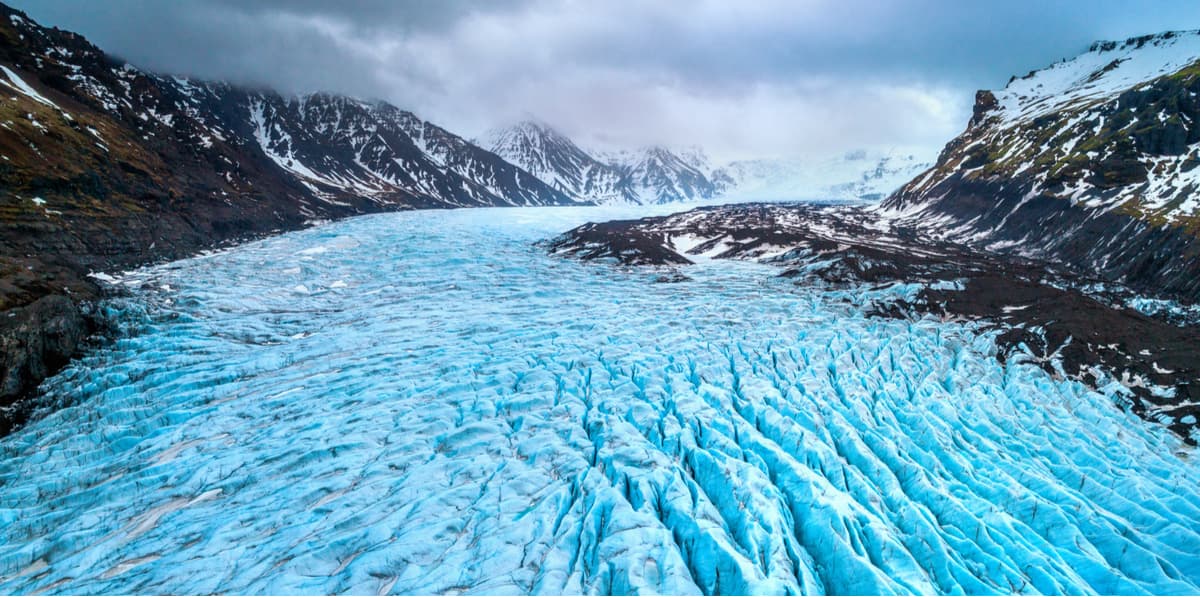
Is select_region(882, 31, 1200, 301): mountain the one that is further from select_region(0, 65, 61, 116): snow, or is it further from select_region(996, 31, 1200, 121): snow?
select_region(0, 65, 61, 116): snow

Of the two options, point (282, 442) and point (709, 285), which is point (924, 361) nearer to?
point (709, 285)

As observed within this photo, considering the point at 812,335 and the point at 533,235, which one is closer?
the point at 812,335

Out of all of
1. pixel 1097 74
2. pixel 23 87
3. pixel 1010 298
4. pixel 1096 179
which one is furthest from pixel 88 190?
pixel 1097 74

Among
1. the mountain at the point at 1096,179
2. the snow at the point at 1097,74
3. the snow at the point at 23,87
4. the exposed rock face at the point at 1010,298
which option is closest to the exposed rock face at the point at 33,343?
the exposed rock face at the point at 1010,298

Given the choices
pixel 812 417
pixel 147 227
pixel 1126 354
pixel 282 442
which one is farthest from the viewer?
pixel 147 227

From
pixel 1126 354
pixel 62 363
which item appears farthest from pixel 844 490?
pixel 62 363

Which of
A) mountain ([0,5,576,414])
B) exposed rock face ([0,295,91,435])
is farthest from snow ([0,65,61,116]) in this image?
exposed rock face ([0,295,91,435])
